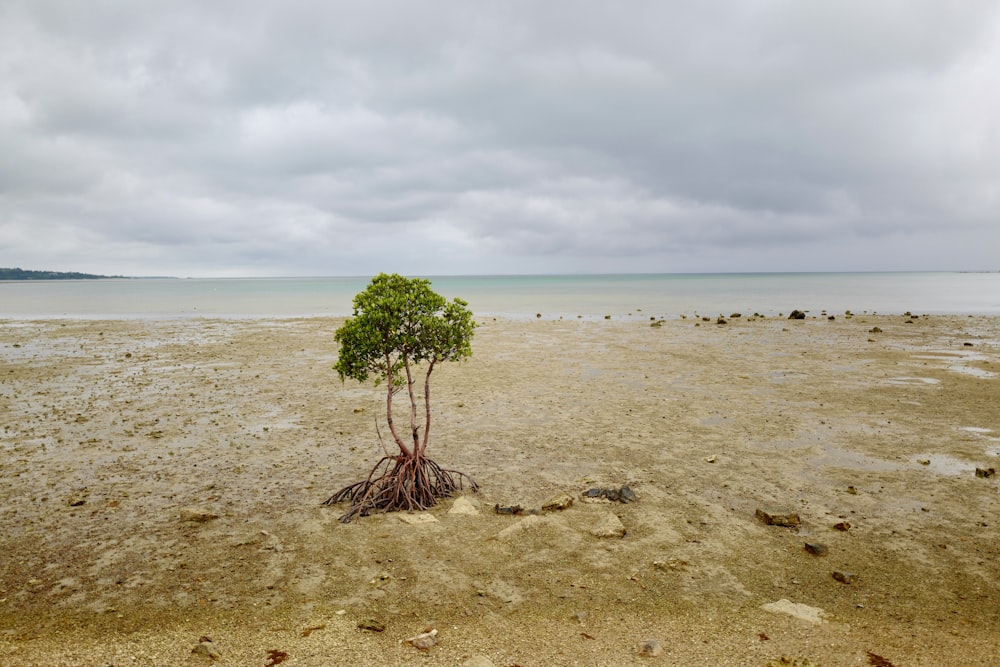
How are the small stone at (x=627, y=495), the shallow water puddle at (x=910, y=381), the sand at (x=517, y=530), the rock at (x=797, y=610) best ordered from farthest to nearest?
the shallow water puddle at (x=910, y=381) → the small stone at (x=627, y=495) → the rock at (x=797, y=610) → the sand at (x=517, y=530)

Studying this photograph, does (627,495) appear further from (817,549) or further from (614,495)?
(817,549)

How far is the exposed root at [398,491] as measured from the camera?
966 cm

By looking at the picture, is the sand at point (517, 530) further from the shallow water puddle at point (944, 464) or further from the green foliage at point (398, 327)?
the green foliage at point (398, 327)

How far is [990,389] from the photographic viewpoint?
61.7 feet

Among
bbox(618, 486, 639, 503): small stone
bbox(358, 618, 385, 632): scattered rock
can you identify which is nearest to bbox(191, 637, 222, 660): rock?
bbox(358, 618, 385, 632): scattered rock

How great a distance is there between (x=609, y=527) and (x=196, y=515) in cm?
653

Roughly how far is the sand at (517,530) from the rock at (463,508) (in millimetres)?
39

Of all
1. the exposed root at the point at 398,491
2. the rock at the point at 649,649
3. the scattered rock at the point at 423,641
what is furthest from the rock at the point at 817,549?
the exposed root at the point at 398,491

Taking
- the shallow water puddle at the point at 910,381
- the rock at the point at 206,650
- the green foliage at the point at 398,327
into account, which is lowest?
the rock at the point at 206,650

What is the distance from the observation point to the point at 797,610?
22.1 feet

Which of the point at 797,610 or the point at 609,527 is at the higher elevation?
the point at 609,527

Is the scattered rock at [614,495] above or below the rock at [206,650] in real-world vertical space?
above

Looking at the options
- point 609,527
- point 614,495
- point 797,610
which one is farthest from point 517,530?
point 797,610

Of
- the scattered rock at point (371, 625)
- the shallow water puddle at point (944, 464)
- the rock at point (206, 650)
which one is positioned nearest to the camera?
the rock at point (206, 650)
